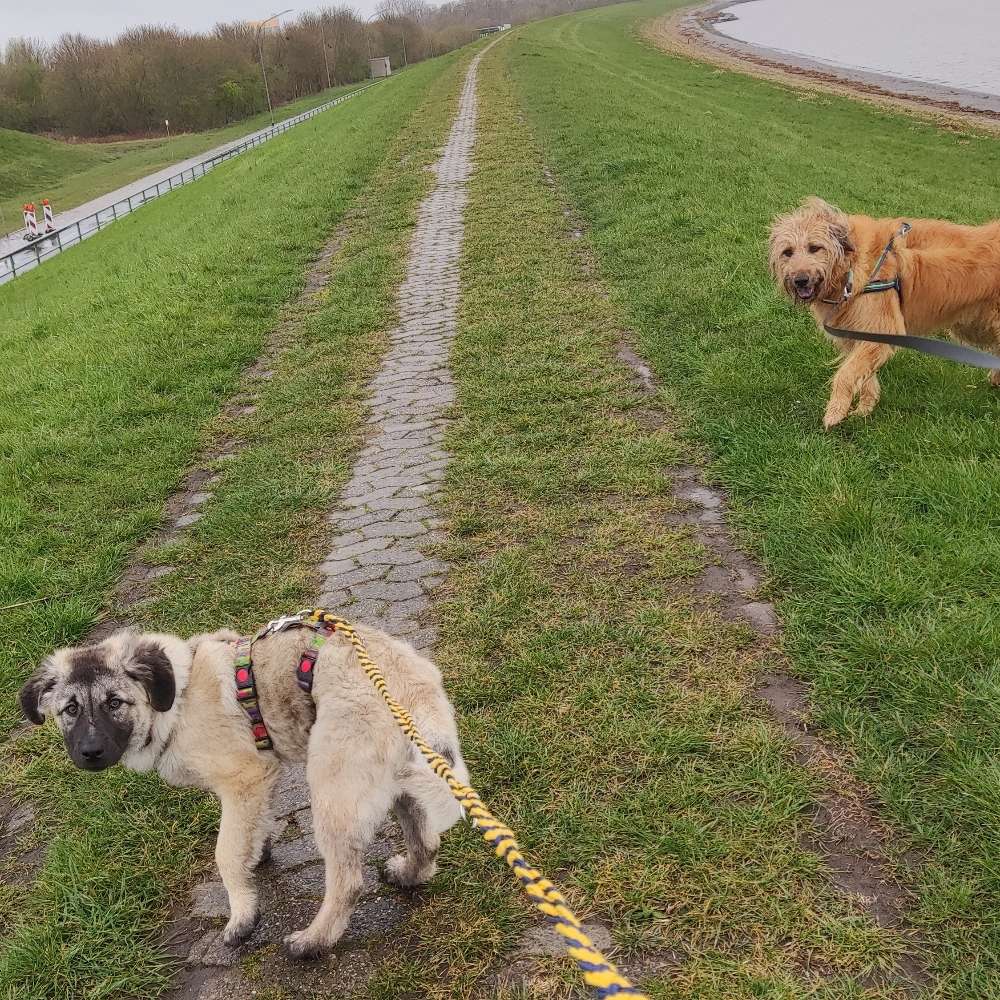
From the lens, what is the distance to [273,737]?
312cm

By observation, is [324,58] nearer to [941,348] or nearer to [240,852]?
[941,348]

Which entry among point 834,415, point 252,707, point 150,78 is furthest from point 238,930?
point 150,78

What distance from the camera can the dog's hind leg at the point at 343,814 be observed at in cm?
270

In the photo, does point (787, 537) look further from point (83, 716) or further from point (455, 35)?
point (455, 35)

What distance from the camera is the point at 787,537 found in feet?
→ 15.1

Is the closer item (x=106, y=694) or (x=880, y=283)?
(x=106, y=694)

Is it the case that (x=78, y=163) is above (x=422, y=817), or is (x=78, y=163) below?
above

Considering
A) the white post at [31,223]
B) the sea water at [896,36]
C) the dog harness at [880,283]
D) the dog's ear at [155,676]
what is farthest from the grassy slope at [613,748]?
the white post at [31,223]

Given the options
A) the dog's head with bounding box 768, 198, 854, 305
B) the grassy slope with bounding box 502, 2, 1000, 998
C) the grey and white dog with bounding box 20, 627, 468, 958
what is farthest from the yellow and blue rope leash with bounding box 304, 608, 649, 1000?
the dog's head with bounding box 768, 198, 854, 305

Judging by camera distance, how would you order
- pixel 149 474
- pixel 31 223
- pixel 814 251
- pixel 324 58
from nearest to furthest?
pixel 814 251 < pixel 149 474 < pixel 31 223 < pixel 324 58

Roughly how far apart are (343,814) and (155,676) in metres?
0.95

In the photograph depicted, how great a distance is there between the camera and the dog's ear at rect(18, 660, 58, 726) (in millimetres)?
3068

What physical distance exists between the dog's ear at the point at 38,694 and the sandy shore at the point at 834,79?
3111cm

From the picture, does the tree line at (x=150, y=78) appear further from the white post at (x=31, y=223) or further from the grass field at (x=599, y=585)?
Answer: the grass field at (x=599, y=585)
